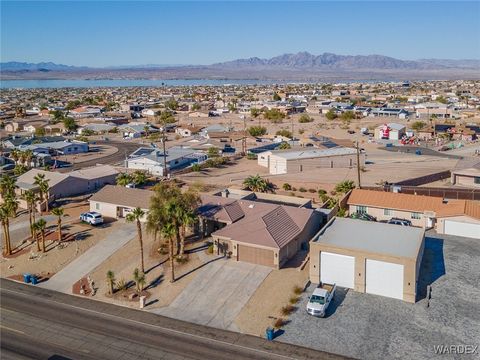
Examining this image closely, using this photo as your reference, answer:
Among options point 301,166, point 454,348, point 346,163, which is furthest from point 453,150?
point 454,348

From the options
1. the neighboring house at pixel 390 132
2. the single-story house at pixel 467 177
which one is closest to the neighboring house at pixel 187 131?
the neighboring house at pixel 390 132

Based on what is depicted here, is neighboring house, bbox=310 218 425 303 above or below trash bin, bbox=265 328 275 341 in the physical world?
above

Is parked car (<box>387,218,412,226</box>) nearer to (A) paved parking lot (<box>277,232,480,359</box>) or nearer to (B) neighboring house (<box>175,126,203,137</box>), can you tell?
(A) paved parking lot (<box>277,232,480,359</box>)

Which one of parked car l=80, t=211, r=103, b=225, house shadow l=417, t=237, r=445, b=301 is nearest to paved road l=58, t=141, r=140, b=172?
parked car l=80, t=211, r=103, b=225

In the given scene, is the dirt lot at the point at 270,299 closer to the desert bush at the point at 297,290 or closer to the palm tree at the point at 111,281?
the desert bush at the point at 297,290

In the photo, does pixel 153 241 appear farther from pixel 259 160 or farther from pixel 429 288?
pixel 259 160
